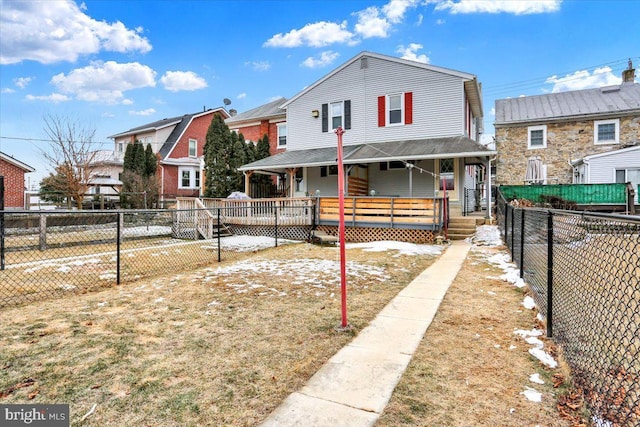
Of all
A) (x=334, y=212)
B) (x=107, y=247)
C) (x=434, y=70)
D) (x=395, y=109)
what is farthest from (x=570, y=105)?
(x=107, y=247)

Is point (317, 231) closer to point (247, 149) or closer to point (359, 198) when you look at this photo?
point (359, 198)

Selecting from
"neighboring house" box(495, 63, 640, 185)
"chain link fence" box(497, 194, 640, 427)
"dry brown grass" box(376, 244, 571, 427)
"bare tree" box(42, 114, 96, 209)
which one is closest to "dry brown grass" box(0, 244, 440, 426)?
"dry brown grass" box(376, 244, 571, 427)

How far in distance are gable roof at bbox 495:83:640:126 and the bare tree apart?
88.4ft

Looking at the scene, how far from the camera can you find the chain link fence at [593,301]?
2.36m

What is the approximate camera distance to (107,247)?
11211 mm

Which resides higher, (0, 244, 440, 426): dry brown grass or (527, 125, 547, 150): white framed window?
(527, 125, 547, 150): white framed window

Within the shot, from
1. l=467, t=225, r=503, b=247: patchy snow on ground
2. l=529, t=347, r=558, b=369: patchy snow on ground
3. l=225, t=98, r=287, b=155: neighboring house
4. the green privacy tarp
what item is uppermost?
l=225, t=98, r=287, b=155: neighboring house

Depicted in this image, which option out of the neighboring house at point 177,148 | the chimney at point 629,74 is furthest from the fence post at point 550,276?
the chimney at point 629,74

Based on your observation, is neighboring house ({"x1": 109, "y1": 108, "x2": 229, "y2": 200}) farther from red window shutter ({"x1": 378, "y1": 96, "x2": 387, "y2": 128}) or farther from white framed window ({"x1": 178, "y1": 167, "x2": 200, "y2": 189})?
red window shutter ({"x1": 378, "y1": 96, "x2": 387, "y2": 128})

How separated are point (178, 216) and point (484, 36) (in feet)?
68.0

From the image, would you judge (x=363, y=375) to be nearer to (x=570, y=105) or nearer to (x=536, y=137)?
(x=536, y=137)

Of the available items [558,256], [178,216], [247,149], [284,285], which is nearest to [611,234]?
[558,256]

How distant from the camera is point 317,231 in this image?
13.7m

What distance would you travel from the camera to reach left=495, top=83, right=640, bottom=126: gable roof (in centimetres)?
2152
